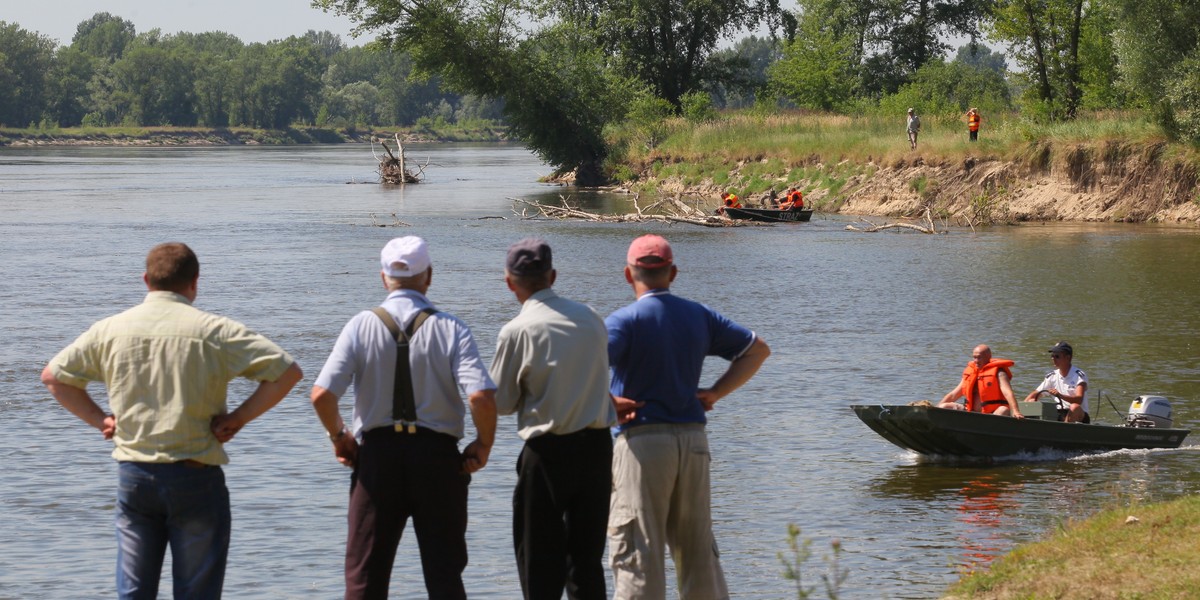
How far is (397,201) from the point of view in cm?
5738

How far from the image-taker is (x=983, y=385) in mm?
15023

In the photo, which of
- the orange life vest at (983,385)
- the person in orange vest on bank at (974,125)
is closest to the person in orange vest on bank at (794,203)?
the person in orange vest on bank at (974,125)

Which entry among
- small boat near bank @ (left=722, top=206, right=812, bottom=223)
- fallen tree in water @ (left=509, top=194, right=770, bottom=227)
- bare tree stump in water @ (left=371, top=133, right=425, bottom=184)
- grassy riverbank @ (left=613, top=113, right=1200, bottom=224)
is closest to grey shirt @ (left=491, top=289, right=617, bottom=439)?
fallen tree in water @ (left=509, top=194, right=770, bottom=227)

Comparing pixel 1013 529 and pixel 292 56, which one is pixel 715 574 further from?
pixel 292 56

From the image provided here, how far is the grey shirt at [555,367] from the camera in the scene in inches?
266

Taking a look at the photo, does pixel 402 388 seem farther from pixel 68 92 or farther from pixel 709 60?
pixel 68 92

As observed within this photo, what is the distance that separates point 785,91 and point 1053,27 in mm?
27069

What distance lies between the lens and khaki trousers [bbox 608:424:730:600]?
Result: 6.95 metres

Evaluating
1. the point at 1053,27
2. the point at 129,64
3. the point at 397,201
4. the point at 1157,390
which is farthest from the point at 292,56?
the point at 1157,390

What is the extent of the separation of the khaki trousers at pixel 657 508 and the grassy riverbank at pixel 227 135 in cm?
15270

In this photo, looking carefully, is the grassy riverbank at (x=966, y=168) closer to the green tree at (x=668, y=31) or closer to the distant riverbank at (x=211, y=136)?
the green tree at (x=668, y=31)

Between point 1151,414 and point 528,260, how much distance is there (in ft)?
32.4

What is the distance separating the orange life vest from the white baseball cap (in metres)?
9.34

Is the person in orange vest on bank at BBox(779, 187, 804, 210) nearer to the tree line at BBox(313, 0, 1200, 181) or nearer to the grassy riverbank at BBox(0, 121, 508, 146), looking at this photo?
the tree line at BBox(313, 0, 1200, 181)
